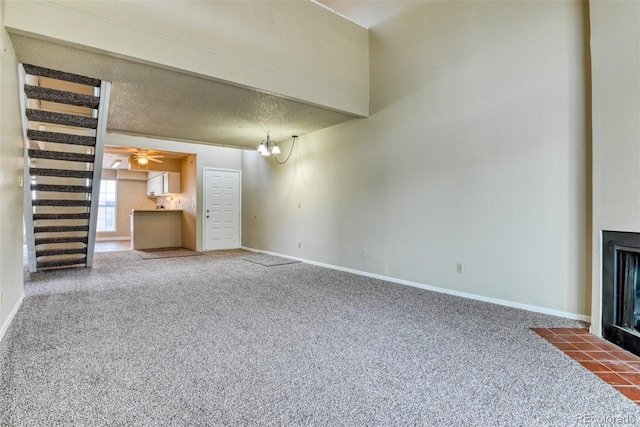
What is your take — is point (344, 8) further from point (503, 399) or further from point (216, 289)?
point (503, 399)

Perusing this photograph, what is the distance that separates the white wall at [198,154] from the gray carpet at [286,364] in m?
4.45

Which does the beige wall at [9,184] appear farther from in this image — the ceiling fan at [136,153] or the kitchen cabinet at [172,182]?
the kitchen cabinet at [172,182]

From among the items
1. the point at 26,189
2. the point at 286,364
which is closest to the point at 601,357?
the point at 286,364

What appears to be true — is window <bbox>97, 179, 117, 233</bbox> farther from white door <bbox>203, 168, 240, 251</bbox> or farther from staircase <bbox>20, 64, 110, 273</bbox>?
staircase <bbox>20, 64, 110, 273</bbox>

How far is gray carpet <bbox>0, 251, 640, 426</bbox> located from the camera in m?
1.63

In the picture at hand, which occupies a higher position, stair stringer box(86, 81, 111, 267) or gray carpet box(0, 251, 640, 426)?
stair stringer box(86, 81, 111, 267)

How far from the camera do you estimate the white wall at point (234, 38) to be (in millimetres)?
2947

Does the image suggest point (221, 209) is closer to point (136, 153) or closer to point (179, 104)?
point (136, 153)

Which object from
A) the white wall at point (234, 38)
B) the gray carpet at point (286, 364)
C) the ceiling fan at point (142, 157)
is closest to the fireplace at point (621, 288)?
the gray carpet at point (286, 364)

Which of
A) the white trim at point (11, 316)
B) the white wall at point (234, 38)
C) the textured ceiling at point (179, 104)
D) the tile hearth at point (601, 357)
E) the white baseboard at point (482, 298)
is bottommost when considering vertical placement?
the tile hearth at point (601, 357)

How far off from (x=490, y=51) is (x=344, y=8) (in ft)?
7.61

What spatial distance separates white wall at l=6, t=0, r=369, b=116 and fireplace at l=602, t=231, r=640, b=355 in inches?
141

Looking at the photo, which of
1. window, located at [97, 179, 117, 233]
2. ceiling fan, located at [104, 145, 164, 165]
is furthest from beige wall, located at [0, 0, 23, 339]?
window, located at [97, 179, 117, 233]

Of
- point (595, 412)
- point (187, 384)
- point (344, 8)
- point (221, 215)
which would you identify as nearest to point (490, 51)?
point (344, 8)
